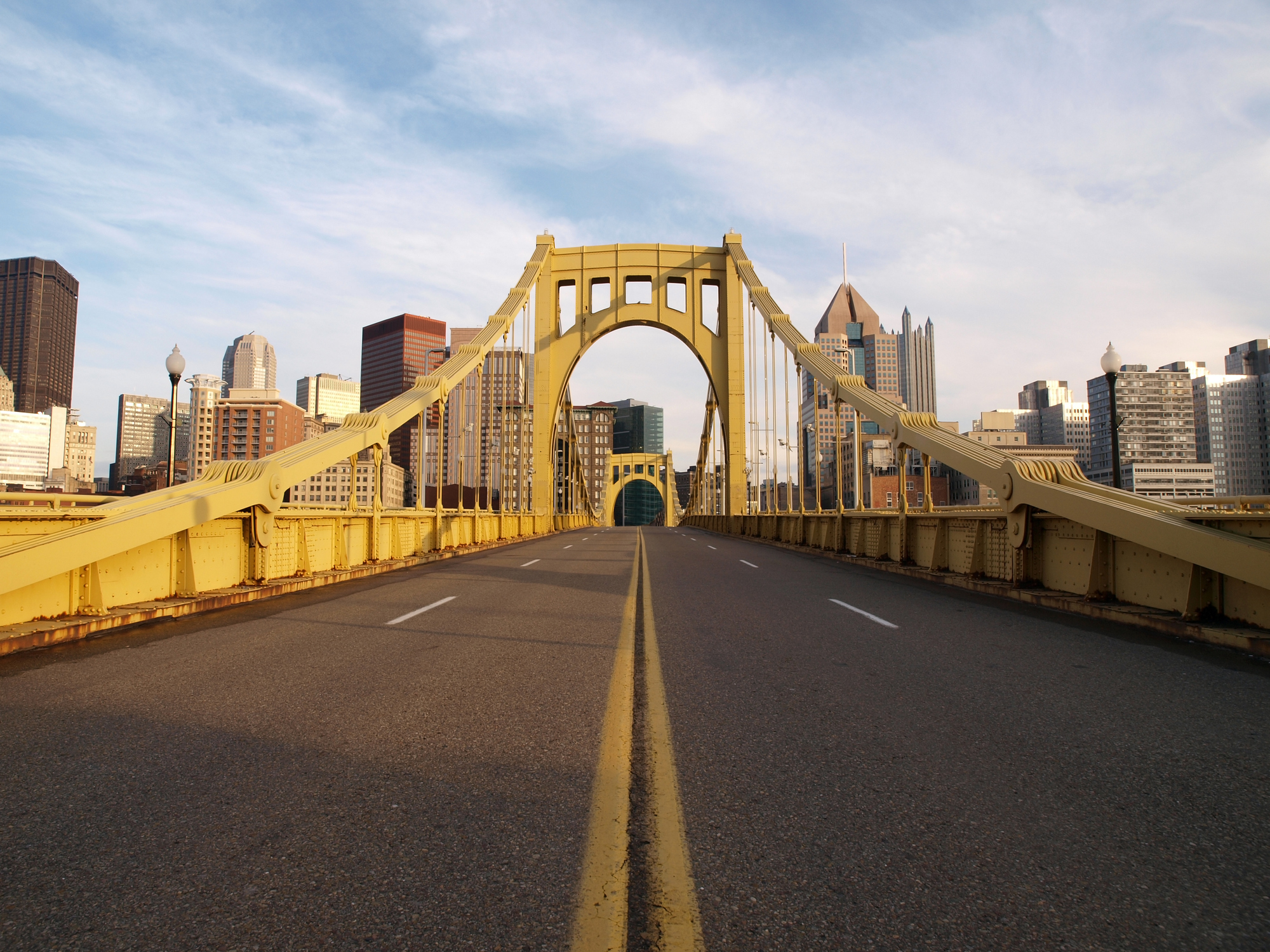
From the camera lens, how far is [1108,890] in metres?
2.41

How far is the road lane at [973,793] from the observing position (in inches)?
88.6

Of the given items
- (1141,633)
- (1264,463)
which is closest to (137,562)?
(1141,633)

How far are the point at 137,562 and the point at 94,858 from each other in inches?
283

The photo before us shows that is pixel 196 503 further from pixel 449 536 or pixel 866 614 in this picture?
pixel 449 536

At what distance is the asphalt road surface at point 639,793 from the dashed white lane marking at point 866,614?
1.03 meters

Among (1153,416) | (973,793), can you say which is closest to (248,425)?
(1153,416)

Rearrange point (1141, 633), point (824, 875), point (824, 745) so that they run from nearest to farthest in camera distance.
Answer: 1. point (824, 875)
2. point (824, 745)
3. point (1141, 633)

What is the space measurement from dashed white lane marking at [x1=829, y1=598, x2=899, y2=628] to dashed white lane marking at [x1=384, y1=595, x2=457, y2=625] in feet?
16.7

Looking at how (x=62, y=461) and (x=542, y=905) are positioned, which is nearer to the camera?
(x=542, y=905)

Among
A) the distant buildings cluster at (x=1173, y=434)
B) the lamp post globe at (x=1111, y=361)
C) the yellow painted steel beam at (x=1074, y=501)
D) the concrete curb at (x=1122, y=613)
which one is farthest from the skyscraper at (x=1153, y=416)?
the concrete curb at (x=1122, y=613)

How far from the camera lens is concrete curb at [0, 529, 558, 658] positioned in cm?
672

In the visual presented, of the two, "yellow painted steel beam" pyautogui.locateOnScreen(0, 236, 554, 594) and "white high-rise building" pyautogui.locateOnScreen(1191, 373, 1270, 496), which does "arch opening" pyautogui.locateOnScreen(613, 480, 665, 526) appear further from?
"yellow painted steel beam" pyautogui.locateOnScreen(0, 236, 554, 594)

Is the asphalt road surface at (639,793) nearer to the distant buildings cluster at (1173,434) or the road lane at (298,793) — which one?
the road lane at (298,793)

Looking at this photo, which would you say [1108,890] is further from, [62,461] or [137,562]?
[62,461]
